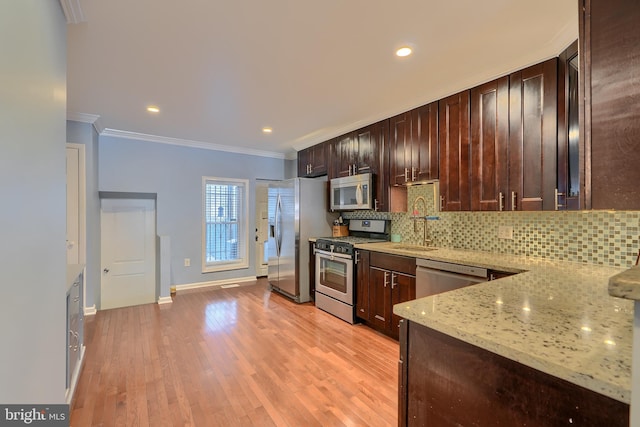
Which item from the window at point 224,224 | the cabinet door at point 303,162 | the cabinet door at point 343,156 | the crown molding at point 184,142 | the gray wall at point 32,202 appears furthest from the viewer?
the window at point 224,224

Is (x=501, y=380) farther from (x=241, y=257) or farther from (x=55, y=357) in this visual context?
(x=241, y=257)

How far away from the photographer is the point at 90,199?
3.63 m

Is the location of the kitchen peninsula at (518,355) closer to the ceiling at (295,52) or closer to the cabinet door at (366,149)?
the ceiling at (295,52)

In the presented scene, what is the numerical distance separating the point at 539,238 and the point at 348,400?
200 cm

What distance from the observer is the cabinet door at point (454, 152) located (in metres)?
2.62

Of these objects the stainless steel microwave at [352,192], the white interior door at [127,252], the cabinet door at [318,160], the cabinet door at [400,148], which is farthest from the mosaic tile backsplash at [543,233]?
the white interior door at [127,252]

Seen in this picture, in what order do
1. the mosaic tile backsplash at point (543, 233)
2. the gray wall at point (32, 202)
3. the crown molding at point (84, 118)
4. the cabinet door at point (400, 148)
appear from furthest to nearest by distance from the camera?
the crown molding at point (84, 118) → the cabinet door at point (400, 148) → the mosaic tile backsplash at point (543, 233) → the gray wall at point (32, 202)

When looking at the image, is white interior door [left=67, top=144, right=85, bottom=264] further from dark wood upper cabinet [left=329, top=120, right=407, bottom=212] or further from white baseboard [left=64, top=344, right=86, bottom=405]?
dark wood upper cabinet [left=329, top=120, right=407, bottom=212]

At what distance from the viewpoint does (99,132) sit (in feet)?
13.1

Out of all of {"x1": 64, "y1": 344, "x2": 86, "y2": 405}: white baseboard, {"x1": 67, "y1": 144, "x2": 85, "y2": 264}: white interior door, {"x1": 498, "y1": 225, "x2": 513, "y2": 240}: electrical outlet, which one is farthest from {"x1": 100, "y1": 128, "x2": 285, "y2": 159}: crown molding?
{"x1": 498, "y1": 225, "x2": 513, "y2": 240}: electrical outlet

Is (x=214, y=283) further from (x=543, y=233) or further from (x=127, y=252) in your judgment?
(x=543, y=233)

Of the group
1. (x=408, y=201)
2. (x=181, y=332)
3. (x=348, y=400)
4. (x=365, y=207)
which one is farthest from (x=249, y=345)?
Answer: (x=408, y=201)

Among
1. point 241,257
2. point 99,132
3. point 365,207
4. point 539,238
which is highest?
point 99,132

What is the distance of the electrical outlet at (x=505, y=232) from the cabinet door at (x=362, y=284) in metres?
1.30
